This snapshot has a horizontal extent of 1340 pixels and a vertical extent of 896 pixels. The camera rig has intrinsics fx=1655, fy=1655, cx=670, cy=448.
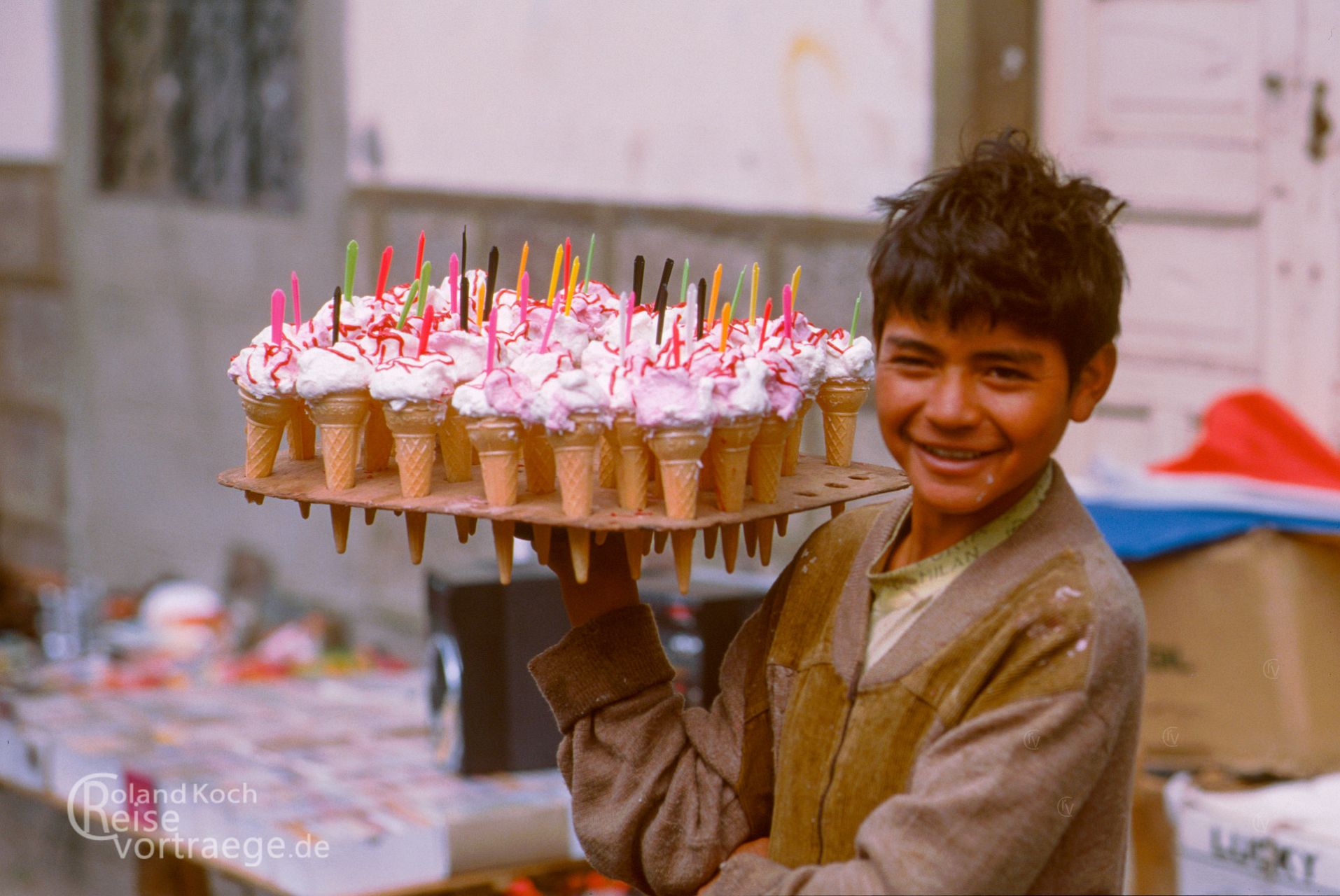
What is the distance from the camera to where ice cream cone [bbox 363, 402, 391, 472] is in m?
2.05

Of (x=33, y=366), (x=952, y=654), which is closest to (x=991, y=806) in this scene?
(x=952, y=654)

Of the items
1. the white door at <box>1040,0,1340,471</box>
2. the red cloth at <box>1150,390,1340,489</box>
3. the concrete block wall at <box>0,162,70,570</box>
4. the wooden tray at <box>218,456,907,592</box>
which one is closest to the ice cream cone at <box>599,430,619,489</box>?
the wooden tray at <box>218,456,907,592</box>

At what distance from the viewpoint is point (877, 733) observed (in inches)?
67.2

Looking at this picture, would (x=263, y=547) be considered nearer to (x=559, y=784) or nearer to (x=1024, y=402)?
(x=559, y=784)

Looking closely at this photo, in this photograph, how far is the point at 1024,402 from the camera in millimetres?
1654

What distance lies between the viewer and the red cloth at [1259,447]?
3.45 m

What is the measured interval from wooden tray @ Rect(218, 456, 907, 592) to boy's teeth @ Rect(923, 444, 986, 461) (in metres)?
0.19

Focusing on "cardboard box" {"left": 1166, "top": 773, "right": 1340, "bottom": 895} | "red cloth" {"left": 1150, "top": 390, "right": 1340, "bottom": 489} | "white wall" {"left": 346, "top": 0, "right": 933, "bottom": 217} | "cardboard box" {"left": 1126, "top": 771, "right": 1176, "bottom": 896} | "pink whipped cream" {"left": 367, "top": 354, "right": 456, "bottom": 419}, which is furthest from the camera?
"white wall" {"left": 346, "top": 0, "right": 933, "bottom": 217}

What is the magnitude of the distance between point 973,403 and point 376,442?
2.62 ft

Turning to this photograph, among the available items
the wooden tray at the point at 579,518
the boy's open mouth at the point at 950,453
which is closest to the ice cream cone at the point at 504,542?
the wooden tray at the point at 579,518

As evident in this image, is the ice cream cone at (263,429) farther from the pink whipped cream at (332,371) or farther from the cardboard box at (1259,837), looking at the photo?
the cardboard box at (1259,837)

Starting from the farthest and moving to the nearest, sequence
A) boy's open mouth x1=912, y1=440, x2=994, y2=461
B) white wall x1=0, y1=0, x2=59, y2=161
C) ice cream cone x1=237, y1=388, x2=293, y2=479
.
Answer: white wall x1=0, y1=0, x2=59, y2=161
ice cream cone x1=237, y1=388, x2=293, y2=479
boy's open mouth x1=912, y1=440, x2=994, y2=461

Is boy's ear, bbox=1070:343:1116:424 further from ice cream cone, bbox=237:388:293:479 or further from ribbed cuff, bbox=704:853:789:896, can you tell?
ice cream cone, bbox=237:388:293:479

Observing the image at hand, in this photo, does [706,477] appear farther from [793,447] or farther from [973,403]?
[973,403]
